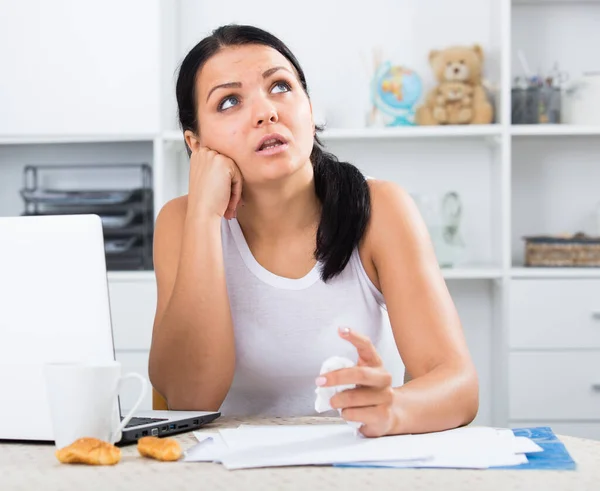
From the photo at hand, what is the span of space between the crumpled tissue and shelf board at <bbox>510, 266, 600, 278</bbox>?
1.99 metres

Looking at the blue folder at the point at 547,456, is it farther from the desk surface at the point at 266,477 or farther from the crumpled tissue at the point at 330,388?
the crumpled tissue at the point at 330,388

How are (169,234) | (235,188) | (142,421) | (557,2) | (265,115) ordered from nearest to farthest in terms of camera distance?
(142,421) < (265,115) < (235,188) < (169,234) < (557,2)

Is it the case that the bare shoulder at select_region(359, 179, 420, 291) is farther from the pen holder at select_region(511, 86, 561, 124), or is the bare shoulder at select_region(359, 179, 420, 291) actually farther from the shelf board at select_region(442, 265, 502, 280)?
the pen holder at select_region(511, 86, 561, 124)

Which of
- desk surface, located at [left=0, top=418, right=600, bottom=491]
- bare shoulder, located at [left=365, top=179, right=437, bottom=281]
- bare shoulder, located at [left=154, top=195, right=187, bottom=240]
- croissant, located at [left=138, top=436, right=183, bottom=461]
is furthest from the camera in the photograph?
bare shoulder, located at [left=154, top=195, right=187, bottom=240]

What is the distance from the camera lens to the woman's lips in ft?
4.99

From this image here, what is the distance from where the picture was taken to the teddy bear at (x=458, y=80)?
120 inches

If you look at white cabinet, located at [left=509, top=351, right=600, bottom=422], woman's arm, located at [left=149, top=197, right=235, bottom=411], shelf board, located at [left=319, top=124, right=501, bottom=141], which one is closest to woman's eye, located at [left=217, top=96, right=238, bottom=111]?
woman's arm, located at [left=149, top=197, right=235, bottom=411]

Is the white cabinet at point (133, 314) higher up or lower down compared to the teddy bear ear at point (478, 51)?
lower down

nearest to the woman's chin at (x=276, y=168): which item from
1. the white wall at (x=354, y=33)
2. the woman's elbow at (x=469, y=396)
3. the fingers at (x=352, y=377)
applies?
the woman's elbow at (x=469, y=396)

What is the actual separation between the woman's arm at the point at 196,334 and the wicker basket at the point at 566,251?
5.60ft

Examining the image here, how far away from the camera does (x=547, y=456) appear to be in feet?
3.15

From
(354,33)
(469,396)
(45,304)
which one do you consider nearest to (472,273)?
(354,33)

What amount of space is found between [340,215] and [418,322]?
1.02 ft

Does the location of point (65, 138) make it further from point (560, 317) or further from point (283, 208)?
point (560, 317)
